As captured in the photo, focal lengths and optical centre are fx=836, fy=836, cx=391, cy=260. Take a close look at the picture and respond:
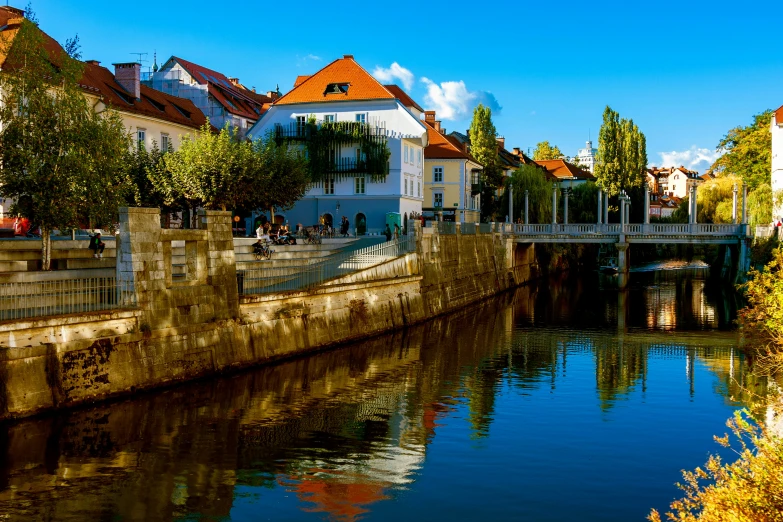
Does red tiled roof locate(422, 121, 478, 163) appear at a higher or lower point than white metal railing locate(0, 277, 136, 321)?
higher

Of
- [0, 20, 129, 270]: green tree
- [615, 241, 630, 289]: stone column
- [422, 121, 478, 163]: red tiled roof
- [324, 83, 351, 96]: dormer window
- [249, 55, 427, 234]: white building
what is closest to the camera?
[0, 20, 129, 270]: green tree

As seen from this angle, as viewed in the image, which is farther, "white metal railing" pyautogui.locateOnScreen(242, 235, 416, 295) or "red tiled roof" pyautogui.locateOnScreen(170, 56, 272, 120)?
"red tiled roof" pyautogui.locateOnScreen(170, 56, 272, 120)

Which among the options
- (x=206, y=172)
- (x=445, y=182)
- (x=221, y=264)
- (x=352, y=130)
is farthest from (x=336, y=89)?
(x=221, y=264)

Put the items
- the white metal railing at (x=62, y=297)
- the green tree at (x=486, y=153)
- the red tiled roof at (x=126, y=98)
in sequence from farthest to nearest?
the green tree at (x=486, y=153) → the red tiled roof at (x=126, y=98) → the white metal railing at (x=62, y=297)

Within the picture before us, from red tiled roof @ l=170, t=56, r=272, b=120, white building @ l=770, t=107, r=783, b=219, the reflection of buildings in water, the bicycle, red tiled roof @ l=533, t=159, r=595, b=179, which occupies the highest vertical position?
red tiled roof @ l=170, t=56, r=272, b=120

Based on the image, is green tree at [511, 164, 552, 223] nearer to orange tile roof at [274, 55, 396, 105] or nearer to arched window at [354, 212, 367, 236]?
arched window at [354, 212, 367, 236]

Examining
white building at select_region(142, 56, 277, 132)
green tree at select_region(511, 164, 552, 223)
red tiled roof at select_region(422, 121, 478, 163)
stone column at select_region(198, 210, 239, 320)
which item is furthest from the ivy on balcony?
stone column at select_region(198, 210, 239, 320)

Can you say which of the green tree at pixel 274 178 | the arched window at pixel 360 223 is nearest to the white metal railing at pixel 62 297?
the green tree at pixel 274 178

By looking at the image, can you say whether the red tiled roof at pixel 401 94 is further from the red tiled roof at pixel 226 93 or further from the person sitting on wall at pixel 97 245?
the person sitting on wall at pixel 97 245

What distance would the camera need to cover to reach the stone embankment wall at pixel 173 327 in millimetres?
19609

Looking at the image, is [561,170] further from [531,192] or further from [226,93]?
[226,93]

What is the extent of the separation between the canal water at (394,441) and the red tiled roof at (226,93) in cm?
4305

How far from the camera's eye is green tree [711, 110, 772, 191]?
67375mm

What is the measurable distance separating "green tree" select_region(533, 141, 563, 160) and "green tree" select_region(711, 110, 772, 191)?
7217 cm
